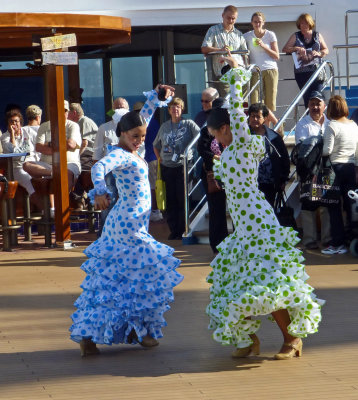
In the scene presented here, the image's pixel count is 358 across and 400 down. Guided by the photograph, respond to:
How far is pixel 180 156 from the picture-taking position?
1288 cm

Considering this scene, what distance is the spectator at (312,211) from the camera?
1173cm

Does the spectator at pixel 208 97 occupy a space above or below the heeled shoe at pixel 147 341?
above

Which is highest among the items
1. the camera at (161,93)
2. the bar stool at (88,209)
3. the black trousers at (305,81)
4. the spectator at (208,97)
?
the black trousers at (305,81)

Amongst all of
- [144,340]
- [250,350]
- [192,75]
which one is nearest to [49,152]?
[192,75]

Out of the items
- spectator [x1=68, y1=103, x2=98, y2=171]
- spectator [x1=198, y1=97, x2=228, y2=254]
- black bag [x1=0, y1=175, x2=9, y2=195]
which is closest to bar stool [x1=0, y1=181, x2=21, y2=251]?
black bag [x1=0, y1=175, x2=9, y2=195]

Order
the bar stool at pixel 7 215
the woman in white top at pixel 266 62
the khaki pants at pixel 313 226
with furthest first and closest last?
the woman in white top at pixel 266 62
the bar stool at pixel 7 215
the khaki pants at pixel 313 226

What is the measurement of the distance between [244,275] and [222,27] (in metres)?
8.16

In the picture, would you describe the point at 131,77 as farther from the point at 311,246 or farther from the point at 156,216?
the point at 311,246

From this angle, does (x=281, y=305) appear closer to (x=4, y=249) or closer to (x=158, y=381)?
(x=158, y=381)

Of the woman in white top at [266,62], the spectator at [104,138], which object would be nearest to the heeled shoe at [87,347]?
the spectator at [104,138]

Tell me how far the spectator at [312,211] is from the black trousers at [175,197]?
77.4 inches

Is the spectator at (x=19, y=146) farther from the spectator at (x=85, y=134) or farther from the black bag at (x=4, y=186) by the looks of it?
the spectator at (x=85, y=134)

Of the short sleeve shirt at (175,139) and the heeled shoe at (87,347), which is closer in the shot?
the heeled shoe at (87,347)

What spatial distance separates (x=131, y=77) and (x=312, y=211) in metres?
8.25
